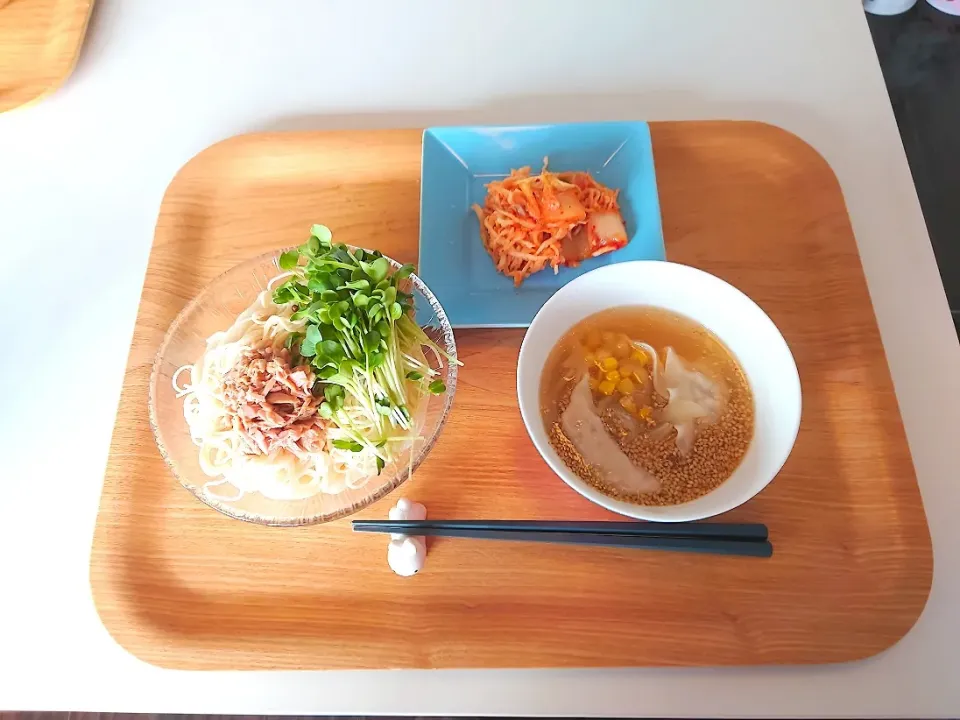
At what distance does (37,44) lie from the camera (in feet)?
5.83

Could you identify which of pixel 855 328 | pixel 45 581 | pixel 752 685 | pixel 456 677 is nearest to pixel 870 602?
pixel 752 685

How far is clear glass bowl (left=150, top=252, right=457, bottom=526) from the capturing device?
1065 mm

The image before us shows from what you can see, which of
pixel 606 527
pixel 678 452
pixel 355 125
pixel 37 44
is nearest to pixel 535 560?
pixel 606 527

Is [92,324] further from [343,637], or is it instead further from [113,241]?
[343,637]

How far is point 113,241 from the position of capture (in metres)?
1.53

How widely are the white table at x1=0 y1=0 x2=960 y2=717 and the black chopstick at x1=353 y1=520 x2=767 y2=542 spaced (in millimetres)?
224

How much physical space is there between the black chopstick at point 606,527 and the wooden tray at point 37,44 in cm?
152

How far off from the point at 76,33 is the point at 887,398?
2212 millimetres

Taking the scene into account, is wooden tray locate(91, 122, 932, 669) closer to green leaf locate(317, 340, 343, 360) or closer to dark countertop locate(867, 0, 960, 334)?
green leaf locate(317, 340, 343, 360)

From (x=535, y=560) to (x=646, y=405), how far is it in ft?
1.15

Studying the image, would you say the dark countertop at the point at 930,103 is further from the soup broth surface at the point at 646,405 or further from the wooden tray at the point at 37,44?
the wooden tray at the point at 37,44

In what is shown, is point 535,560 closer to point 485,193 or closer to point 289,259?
point 289,259

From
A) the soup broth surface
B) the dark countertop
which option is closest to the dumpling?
the soup broth surface

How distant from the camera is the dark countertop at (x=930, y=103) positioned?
1880 millimetres
